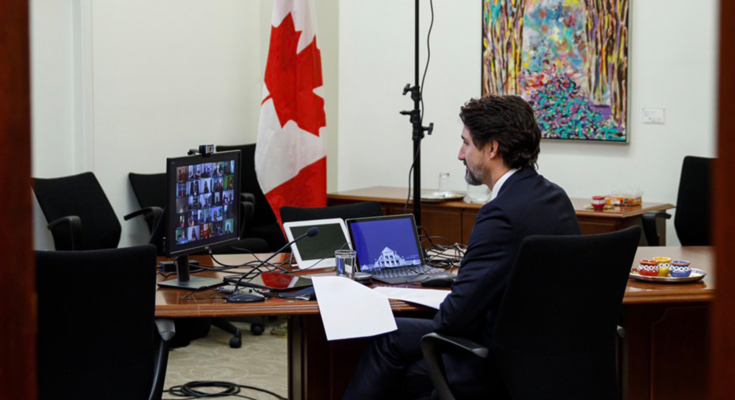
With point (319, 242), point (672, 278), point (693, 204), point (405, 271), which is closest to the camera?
point (672, 278)

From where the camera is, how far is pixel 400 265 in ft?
10.6

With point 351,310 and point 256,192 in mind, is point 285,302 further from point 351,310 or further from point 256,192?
point 256,192

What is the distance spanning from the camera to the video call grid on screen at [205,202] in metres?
2.97


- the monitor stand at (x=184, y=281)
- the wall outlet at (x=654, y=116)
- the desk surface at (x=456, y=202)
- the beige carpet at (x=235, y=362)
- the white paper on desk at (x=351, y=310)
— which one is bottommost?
the beige carpet at (x=235, y=362)

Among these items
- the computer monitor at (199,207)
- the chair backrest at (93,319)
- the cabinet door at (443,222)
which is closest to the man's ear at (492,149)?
the computer monitor at (199,207)

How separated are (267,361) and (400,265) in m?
1.75

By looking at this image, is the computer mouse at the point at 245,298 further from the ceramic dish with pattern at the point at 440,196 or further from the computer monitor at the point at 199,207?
the ceramic dish with pattern at the point at 440,196

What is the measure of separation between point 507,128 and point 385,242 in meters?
0.67

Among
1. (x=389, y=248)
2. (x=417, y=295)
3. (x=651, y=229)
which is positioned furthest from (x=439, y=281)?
(x=651, y=229)

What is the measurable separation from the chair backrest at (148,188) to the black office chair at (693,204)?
2780 millimetres

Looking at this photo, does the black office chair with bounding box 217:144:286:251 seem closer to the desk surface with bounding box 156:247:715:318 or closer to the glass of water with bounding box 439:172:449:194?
the glass of water with bounding box 439:172:449:194

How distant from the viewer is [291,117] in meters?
5.47

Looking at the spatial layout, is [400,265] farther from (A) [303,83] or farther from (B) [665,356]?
(A) [303,83]

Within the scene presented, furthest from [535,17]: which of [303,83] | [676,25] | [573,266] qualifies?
[573,266]
